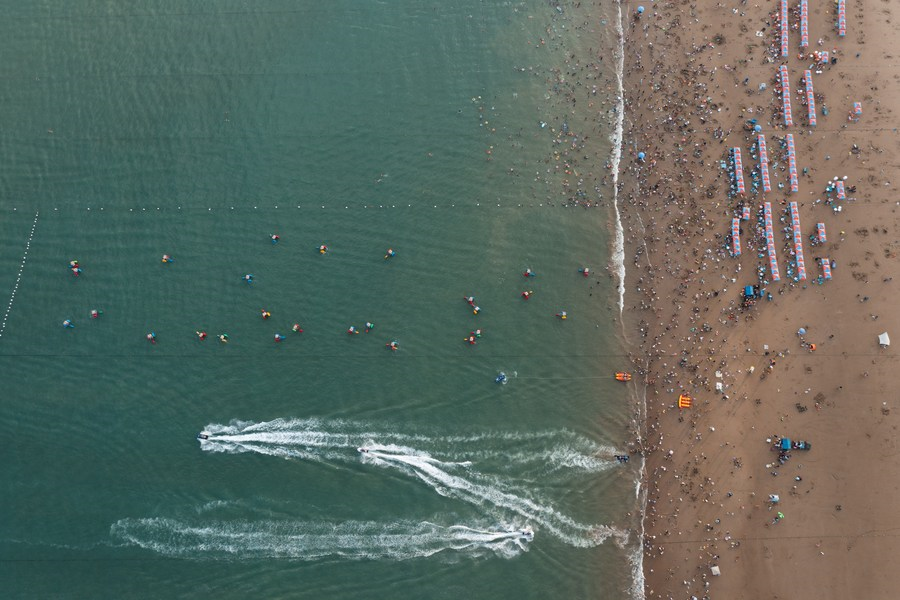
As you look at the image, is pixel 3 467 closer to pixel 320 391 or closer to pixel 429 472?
pixel 320 391

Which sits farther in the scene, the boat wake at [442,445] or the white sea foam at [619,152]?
the white sea foam at [619,152]

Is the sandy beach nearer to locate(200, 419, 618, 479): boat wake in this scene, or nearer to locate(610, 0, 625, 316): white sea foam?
locate(610, 0, 625, 316): white sea foam

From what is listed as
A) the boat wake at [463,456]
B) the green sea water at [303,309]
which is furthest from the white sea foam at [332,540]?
the boat wake at [463,456]

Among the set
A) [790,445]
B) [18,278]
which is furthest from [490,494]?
[18,278]

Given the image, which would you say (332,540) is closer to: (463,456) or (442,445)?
(442,445)

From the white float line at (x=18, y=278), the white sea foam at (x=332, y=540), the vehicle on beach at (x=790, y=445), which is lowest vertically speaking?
the white sea foam at (x=332, y=540)

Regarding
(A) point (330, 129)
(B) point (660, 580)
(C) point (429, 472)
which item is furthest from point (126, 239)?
(B) point (660, 580)

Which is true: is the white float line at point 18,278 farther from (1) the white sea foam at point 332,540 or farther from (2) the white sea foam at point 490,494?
(2) the white sea foam at point 490,494
